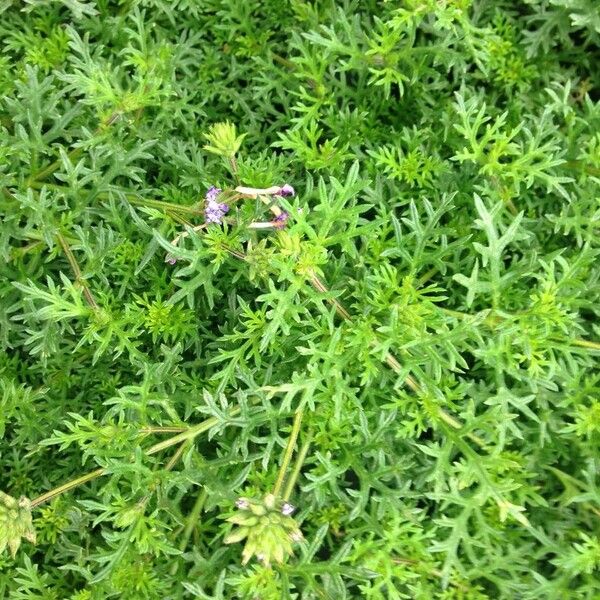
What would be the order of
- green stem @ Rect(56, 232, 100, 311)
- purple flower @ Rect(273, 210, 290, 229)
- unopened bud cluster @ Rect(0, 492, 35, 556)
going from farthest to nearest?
green stem @ Rect(56, 232, 100, 311), purple flower @ Rect(273, 210, 290, 229), unopened bud cluster @ Rect(0, 492, 35, 556)

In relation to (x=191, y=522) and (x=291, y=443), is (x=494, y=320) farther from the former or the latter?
(x=191, y=522)

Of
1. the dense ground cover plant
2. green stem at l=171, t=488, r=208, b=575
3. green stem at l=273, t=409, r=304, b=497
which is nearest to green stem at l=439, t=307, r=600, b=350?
the dense ground cover plant

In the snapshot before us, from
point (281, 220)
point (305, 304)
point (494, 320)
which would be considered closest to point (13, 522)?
point (305, 304)

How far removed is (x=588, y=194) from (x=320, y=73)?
122 centimetres

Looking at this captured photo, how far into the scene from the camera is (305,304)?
2521 mm

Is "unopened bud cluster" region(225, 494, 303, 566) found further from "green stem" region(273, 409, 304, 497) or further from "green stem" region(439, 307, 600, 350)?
"green stem" region(439, 307, 600, 350)

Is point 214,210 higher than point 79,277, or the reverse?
point 214,210

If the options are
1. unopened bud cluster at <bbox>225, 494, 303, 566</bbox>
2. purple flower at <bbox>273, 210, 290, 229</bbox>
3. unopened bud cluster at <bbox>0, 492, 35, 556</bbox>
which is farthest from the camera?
purple flower at <bbox>273, 210, 290, 229</bbox>

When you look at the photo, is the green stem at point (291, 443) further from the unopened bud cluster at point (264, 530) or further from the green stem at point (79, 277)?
the green stem at point (79, 277)

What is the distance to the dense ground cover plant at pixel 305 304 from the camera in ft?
8.42

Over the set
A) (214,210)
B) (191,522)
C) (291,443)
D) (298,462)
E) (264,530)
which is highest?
(214,210)

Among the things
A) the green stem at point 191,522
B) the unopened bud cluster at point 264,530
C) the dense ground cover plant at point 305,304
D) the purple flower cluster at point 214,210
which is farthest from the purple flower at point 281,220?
the green stem at point 191,522

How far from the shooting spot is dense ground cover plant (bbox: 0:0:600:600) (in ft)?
8.42

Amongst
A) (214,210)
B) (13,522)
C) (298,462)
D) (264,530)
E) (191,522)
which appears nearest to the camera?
(264,530)
